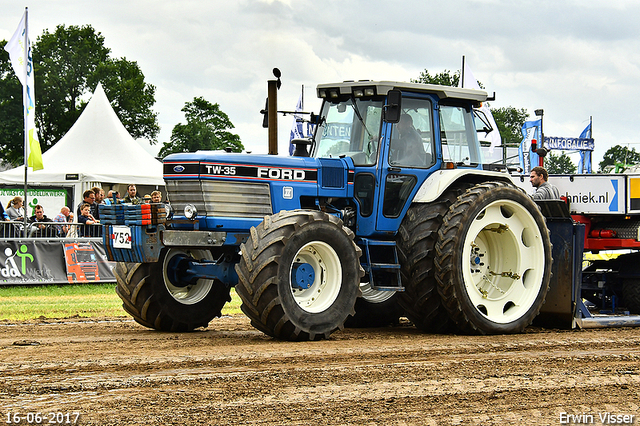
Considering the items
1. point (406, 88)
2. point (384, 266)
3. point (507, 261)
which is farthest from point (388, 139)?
point (507, 261)

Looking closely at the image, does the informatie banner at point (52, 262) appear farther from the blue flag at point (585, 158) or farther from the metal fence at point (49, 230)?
the blue flag at point (585, 158)

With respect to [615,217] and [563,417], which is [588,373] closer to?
[563,417]

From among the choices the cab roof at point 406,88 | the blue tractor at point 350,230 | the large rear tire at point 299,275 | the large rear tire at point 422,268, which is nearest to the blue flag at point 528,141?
the cab roof at point 406,88

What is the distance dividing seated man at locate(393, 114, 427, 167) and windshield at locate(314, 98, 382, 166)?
28 cm

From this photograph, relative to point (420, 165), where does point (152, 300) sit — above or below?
below

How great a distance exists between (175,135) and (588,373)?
55243 millimetres

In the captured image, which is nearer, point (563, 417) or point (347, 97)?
point (563, 417)

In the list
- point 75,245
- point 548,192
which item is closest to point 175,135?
point 75,245

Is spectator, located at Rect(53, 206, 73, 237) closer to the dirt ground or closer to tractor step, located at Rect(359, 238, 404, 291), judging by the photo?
the dirt ground

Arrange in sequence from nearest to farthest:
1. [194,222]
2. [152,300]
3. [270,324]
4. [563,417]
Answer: [563,417]
[270,324]
[194,222]
[152,300]

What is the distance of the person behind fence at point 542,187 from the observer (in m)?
10.3

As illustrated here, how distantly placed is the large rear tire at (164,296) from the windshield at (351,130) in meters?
1.94

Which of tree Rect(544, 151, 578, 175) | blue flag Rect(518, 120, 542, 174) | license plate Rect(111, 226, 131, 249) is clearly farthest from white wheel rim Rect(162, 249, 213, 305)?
tree Rect(544, 151, 578, 175)

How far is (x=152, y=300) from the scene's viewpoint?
8.60 m
